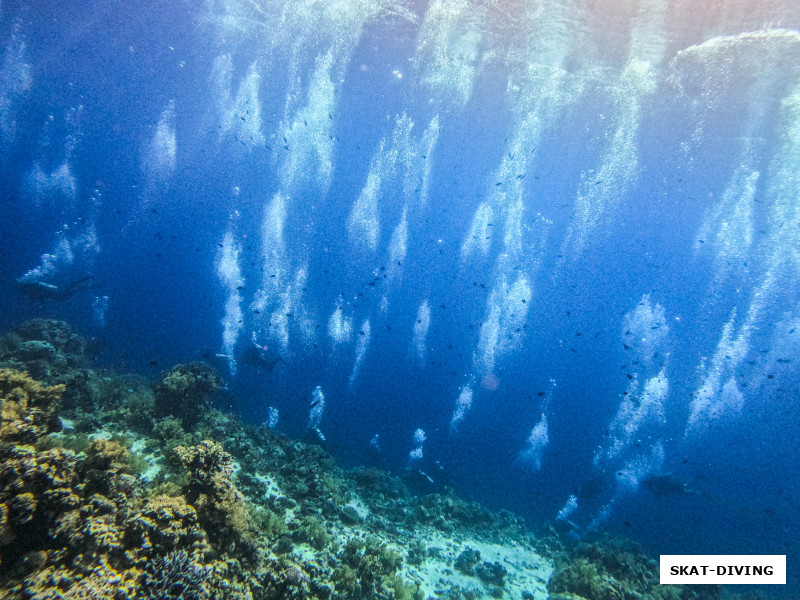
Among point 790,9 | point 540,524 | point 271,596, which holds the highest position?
point 790,9

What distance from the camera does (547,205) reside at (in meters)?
38.2

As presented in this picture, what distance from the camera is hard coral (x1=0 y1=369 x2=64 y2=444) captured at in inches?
176

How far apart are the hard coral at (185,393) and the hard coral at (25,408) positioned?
12.3 feet

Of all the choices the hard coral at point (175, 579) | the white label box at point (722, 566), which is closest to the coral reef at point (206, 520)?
the hard coral at point (175, 579)

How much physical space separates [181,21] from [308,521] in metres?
31.3

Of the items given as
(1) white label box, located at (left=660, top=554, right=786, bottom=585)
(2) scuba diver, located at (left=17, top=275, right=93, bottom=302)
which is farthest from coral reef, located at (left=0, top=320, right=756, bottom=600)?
(2) scuba diver, located at (left=17, top=275, right=93, bottom=302)

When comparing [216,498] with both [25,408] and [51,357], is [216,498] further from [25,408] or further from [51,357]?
[51,357]

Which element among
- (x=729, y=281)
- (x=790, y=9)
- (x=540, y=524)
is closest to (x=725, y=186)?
(x=790, y=9)

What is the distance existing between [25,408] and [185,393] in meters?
4.93

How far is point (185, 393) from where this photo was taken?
33.8ft

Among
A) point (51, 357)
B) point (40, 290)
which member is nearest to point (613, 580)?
point (51, 357)

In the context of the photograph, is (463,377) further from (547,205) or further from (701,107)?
(701,107)

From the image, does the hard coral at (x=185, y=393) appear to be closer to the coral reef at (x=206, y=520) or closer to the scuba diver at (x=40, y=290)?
the coral reef at (x=206, y=520)

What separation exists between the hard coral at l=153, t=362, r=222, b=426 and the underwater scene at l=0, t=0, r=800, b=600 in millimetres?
95
